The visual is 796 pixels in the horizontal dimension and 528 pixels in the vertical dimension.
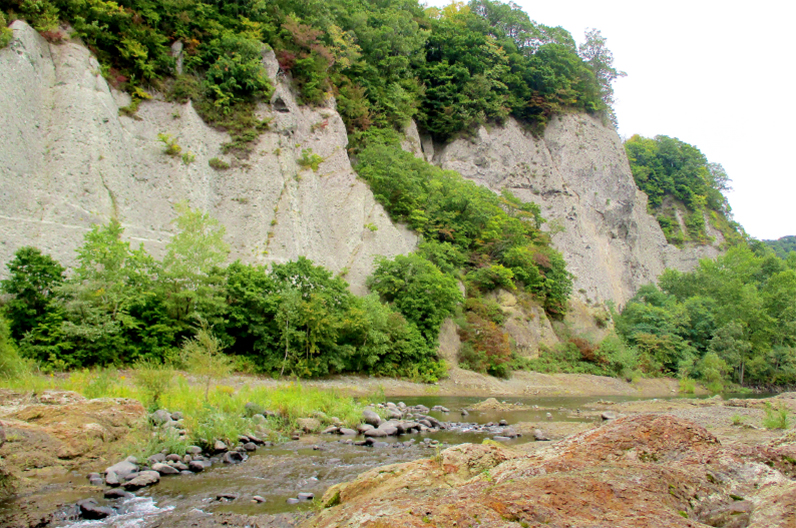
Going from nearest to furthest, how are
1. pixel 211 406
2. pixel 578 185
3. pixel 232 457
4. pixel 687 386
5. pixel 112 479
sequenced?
Answer: pixel 112 479 → pixel 232 457 → pixel 211 406 → pixel 687 386 → pixel 578 185

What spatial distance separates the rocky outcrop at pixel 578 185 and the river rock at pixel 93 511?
4885 cm

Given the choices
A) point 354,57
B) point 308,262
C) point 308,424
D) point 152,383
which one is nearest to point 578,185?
point 354,57

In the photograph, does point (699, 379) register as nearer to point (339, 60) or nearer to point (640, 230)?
point (640, 230)

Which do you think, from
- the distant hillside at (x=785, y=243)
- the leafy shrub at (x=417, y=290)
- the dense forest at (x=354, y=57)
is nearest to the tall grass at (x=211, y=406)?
the leafy shrub at (x=417, y=290)

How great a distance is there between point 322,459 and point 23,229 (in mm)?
20648

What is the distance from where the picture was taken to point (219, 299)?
23.2 meters

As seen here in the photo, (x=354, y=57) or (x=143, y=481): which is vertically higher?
(x=354, y=57)

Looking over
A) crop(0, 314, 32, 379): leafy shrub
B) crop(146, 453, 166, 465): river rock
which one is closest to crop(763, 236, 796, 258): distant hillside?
crop(146, 453, 166, 465): river rock

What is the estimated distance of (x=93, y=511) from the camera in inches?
244

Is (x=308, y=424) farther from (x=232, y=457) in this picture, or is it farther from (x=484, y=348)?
(x=484, y=348)

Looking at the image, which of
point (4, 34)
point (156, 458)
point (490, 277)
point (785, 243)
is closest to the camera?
point (156, 458)

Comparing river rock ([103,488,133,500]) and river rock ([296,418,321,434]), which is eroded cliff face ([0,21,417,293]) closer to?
river rock ([296,418,321,434])

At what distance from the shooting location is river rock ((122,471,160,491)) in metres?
7.46

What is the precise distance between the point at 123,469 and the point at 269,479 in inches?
97.6
